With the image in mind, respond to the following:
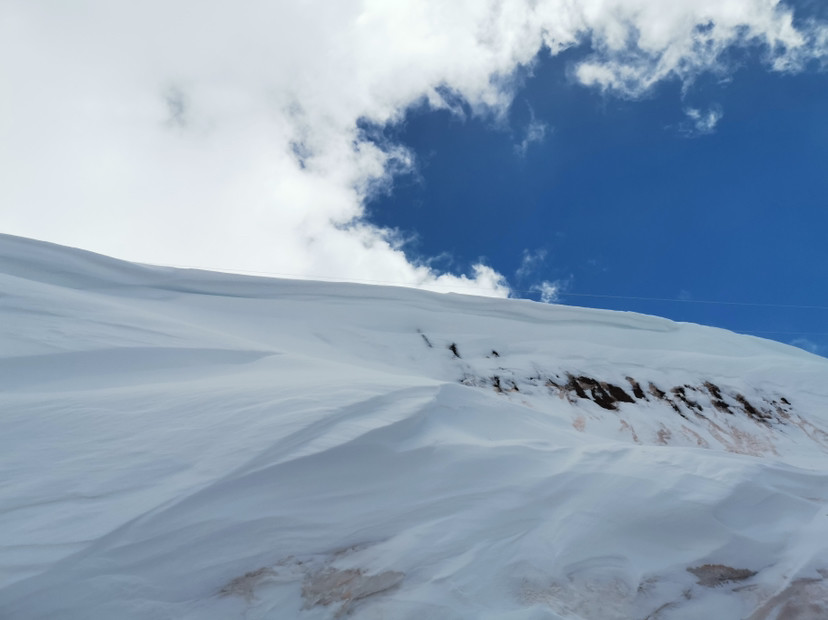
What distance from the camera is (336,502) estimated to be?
279cm

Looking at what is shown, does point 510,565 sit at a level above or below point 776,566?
below

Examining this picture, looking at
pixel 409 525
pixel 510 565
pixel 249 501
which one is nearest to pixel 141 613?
pixel 249 501

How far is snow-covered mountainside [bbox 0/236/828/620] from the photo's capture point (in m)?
2.28

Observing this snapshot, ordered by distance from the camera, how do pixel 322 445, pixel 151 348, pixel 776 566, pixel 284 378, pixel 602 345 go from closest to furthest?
1. pixel 776 566
2. pixel 322 445
3. pixel 284 378
4. pixel 151 348
5. pixel 602 345

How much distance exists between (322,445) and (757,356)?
9120mm

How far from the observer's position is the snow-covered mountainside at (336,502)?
2.28 metres

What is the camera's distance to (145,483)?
274 centimetres

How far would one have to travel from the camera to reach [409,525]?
2.70 metres

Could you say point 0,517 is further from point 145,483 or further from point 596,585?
point 596,585

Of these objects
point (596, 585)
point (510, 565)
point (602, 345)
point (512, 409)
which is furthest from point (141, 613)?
point (602, 345)

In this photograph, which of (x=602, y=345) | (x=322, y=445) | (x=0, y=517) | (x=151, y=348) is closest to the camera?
(x=0, y=517)

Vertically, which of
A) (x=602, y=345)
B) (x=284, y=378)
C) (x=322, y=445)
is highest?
(x=602, y=345)

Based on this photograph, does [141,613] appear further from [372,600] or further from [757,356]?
[757,356]

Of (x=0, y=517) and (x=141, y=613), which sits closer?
(x=141, y=613)
